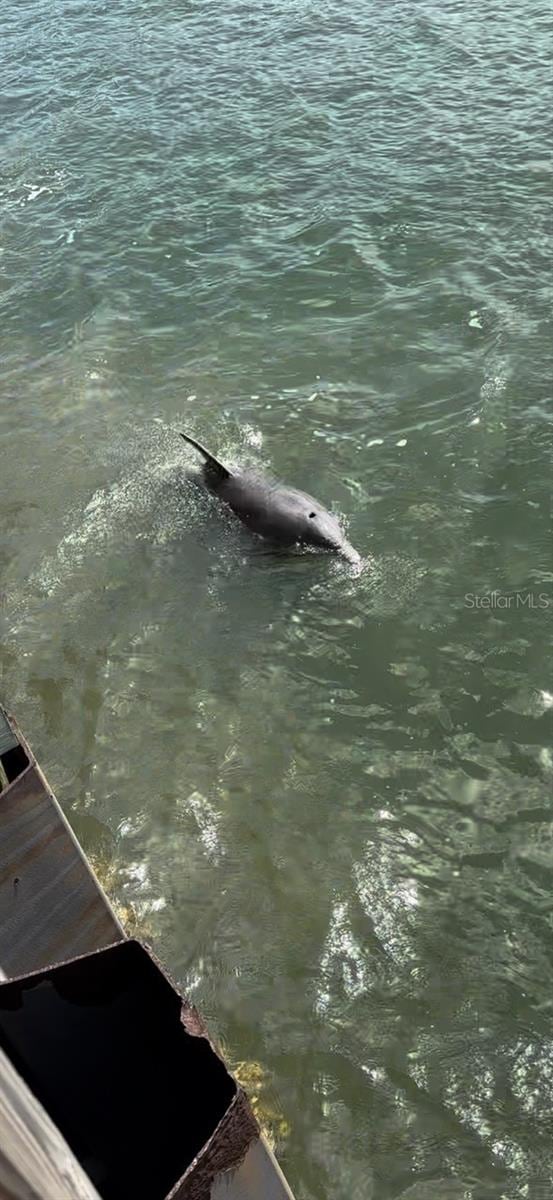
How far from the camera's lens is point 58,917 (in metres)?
8.69

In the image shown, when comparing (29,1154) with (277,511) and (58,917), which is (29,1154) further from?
(277,511)

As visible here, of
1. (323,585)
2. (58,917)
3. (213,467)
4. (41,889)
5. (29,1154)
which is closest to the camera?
(29,1154)

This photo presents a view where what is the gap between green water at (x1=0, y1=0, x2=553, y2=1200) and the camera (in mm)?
8672

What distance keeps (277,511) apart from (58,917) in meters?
6.90

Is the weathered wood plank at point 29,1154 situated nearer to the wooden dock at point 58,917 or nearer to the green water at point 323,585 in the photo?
the wooden dock at point 58,917

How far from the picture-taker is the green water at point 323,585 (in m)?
8.67

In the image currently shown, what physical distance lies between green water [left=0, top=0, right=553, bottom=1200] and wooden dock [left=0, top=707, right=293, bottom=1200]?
109 centimetres

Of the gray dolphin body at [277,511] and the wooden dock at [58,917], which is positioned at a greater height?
the wooden dock at [58,917]

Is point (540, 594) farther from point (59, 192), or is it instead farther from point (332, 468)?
point (59, 192)

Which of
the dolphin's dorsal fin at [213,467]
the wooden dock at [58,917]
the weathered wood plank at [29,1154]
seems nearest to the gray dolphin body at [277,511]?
the dolphin's dorsal fin at [213,467]

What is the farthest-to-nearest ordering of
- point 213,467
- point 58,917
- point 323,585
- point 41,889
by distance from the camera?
point 213,467, point 323,585, point 41,889, point 58,917

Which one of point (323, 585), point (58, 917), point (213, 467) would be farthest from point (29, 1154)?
point (213, 467)

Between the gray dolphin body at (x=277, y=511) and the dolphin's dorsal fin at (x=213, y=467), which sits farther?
the dolphin's dorsal fin at (x=213, y=467)

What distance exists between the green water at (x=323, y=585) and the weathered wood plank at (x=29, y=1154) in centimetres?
628
